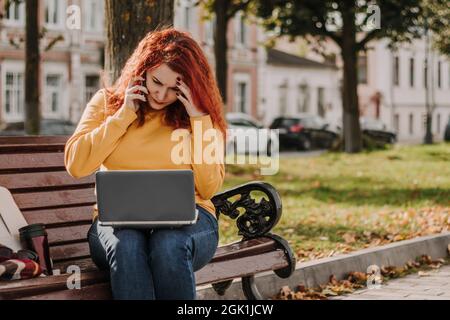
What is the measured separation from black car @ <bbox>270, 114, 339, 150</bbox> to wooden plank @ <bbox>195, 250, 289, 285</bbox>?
3104 centimetres

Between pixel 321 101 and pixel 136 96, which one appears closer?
pixel 136 96

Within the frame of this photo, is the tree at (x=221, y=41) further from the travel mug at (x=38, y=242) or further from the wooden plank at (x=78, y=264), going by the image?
the travel mug at (x=38, y=242)

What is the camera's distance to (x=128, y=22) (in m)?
7.83

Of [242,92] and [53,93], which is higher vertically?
[242,92]

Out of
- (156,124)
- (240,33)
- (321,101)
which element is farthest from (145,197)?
(321,101)

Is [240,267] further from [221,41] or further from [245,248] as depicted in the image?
[221,41]

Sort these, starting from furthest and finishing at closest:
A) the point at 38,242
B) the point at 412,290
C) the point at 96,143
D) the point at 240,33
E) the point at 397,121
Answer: the point at 397,121 < the point at 240,33 < the point at 412,290 < the point at 38,242 < the point at 96,143

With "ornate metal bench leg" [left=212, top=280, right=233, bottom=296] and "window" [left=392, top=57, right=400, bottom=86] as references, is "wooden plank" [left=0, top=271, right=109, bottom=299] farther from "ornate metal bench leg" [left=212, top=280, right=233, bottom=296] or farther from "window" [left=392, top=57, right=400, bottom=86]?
"window" [left=392, top=57, right=400, bottom=86]

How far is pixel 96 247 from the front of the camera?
4.48 meters

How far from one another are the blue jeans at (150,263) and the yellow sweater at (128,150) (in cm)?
35

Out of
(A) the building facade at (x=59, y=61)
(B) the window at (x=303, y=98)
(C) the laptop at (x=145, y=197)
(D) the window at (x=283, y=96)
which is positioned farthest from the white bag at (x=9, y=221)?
(B) the window at (x=303, y=98)

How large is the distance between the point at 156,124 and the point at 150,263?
73cm

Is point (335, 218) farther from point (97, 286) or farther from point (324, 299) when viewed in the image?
point (97, 286)

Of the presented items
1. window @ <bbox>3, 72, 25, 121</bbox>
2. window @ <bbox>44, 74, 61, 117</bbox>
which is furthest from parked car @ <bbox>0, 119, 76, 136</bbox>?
window @ <bbox>44, 74, 61, 117</bbox>
